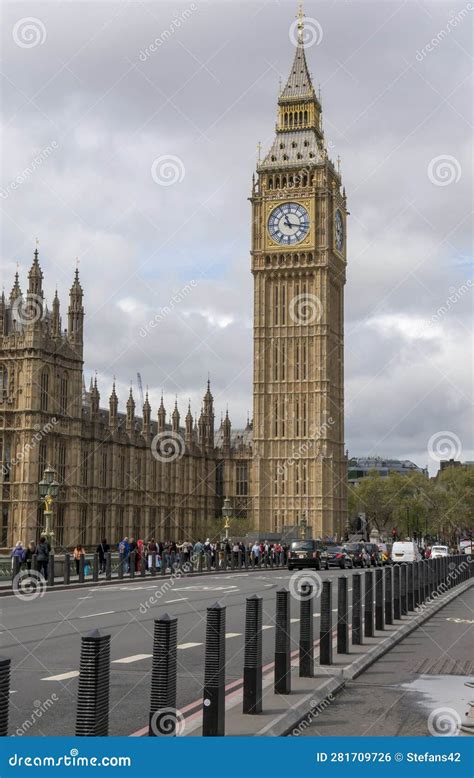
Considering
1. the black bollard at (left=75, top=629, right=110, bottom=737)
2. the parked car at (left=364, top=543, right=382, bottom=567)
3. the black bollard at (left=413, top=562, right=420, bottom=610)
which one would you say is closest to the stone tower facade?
the parked car at (left=364, top=543, right=382, bottom=567)

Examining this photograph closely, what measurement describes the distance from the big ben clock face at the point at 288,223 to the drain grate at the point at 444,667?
86.1 metres

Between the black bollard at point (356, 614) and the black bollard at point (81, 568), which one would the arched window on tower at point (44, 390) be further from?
the black bollard at point (356, 614)

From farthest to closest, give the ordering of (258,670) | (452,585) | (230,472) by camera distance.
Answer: (230,472)
(452,585)
(258,670)

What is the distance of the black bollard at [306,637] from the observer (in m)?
10.5

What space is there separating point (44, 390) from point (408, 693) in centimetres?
5526

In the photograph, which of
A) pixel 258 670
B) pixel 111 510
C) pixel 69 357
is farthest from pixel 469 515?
pixel 258 670

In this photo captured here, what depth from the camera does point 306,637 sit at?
1071 centimetres

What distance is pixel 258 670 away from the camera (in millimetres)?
8680

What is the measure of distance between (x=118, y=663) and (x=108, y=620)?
520 cm

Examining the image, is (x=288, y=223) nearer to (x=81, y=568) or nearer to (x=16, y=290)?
(x=16, y=290)

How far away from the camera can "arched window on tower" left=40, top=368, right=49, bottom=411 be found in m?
63.0

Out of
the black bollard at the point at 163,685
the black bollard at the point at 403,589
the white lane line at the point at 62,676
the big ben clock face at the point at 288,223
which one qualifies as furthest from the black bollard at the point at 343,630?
the big ben clock face at the point at 288,223

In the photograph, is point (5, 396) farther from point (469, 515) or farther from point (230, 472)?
point (469, 515)

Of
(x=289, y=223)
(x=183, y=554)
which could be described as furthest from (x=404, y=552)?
(x=289, y=223)
